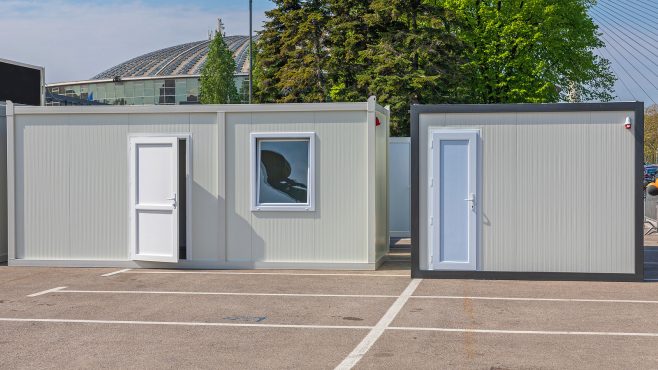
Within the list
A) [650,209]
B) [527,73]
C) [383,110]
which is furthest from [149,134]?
[527,73]

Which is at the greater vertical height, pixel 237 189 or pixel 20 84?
pixel 20 84

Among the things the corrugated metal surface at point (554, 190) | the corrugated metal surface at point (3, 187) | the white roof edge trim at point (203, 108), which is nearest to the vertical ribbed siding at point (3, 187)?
the corrugated metal surface at point (3, 187)

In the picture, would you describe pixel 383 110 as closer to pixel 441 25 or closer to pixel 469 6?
pixel 441 25

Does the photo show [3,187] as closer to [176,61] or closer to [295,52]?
[295,52]

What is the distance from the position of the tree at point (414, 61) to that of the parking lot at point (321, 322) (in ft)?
72.3

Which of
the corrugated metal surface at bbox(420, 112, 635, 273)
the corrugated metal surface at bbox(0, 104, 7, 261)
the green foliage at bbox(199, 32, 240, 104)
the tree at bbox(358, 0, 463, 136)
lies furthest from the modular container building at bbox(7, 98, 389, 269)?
the green foliage at bbox(199, 32, 240, 104)

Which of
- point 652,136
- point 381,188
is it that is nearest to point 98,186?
point 381,188

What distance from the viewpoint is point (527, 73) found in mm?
39750

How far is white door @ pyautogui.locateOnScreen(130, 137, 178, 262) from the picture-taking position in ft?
45.5

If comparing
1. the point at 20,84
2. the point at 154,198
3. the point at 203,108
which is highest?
the point at 20,84

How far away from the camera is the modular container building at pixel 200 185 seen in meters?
14.0

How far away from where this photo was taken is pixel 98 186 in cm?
1463

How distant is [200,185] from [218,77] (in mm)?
63047

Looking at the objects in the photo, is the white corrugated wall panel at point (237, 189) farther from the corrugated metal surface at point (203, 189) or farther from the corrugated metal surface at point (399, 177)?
the corrugated metal surface at point (399, 177)
